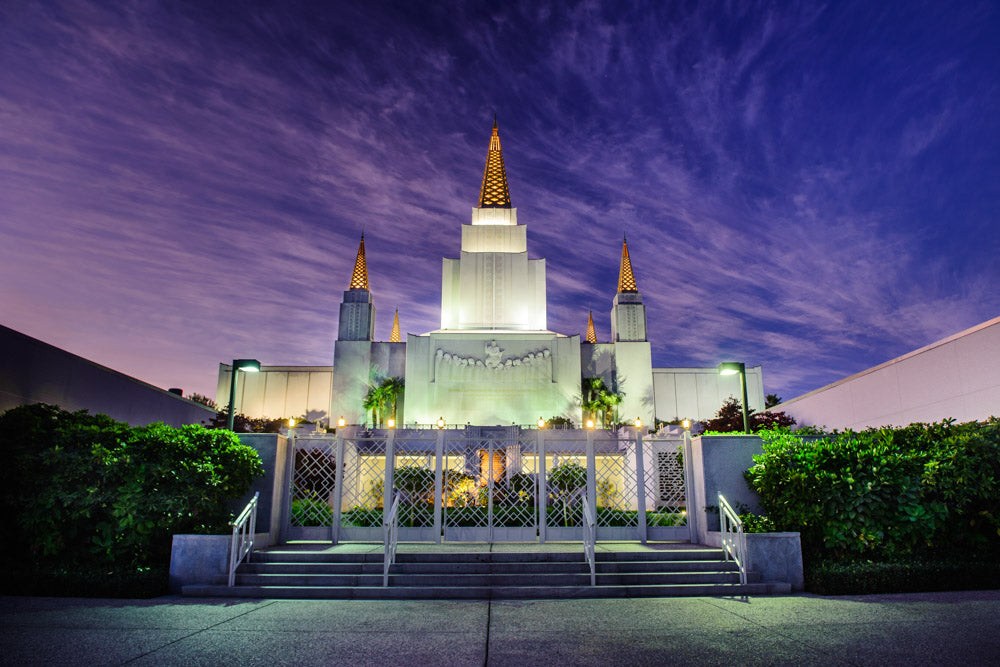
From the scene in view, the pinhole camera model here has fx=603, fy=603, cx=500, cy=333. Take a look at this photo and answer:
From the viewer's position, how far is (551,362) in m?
46.5

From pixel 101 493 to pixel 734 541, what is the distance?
1015cm

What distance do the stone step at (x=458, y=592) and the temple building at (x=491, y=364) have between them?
3623 centimetres

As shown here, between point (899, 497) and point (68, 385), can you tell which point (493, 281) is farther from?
point (899, 497)

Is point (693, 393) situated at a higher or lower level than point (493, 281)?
lower

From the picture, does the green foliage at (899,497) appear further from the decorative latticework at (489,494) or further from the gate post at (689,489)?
the decorative latticework at (489,494)

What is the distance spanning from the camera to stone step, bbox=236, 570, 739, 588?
926 cm

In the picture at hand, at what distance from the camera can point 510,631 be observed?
6676mm

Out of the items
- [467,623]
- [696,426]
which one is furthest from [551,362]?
[467,623]

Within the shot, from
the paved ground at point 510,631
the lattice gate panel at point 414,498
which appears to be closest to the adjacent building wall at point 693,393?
the lattice gate panel at point 414,498

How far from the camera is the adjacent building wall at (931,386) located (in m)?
15.6

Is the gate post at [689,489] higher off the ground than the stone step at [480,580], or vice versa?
the gate post at [689,489]

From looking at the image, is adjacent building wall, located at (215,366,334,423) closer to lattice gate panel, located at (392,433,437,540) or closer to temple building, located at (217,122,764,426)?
temple building, located at (217,122,764,426)

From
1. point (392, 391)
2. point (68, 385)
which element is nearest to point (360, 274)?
point (392, 391)

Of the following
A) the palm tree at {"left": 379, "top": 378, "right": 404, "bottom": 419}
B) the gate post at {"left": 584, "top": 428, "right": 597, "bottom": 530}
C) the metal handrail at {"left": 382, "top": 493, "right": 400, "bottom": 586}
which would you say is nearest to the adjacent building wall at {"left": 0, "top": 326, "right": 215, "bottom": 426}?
the metal handrail at {"left": 382, "top": 493, "right": 400, "bottom": 586}
